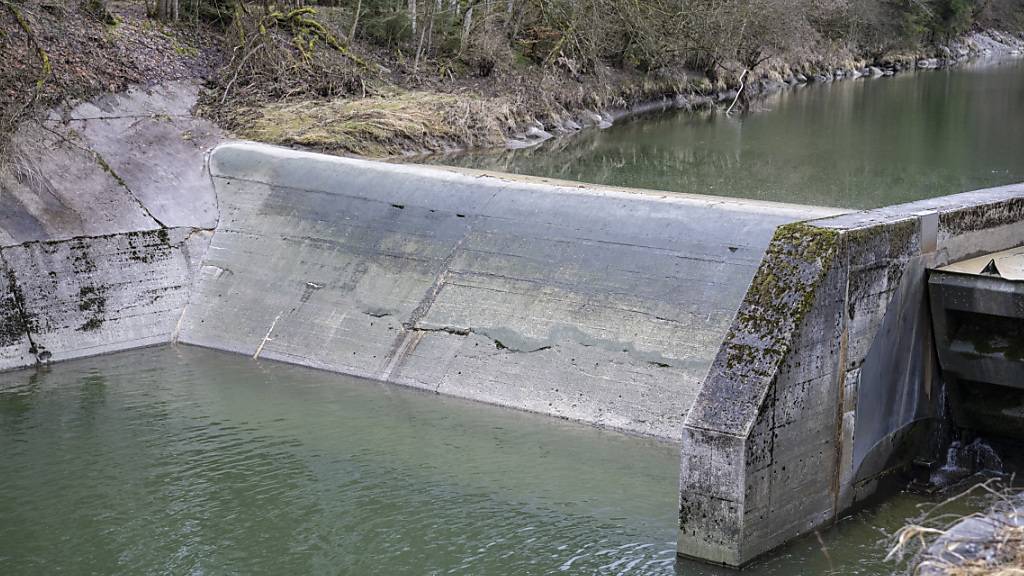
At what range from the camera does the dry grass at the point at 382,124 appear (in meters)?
16.9

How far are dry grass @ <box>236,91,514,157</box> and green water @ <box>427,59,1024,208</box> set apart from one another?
1.81 feet

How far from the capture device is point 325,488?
9391mm

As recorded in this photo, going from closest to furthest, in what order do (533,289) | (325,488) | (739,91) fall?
(325,488) < (533,289) < (739,91)

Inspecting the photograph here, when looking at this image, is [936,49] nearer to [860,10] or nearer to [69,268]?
[860,10]

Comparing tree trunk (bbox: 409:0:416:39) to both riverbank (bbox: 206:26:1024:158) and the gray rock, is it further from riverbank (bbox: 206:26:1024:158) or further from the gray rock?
the gray rock

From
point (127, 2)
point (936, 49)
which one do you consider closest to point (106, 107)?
point (127, 2)

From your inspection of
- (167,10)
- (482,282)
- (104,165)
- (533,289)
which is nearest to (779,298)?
(533,289)

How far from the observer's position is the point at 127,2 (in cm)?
2002

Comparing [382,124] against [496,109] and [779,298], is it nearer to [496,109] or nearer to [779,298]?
[496,109]

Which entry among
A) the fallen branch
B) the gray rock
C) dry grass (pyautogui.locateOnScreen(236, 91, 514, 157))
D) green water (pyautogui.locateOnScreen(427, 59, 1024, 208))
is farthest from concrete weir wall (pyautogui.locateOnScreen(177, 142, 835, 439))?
the fallen branch

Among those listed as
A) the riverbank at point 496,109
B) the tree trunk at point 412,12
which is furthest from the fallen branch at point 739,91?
the tree trunk at point 412,12

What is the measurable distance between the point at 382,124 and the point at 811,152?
29.9 ft

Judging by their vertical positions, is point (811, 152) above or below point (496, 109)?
below

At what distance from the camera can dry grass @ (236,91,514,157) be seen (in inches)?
667
